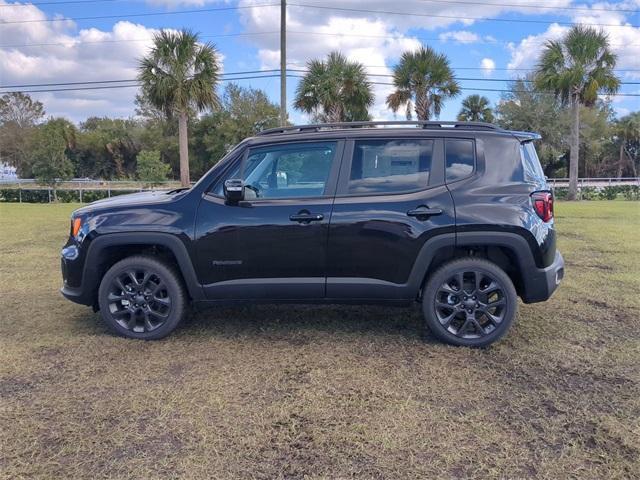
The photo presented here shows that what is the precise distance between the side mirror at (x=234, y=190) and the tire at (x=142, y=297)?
84cm

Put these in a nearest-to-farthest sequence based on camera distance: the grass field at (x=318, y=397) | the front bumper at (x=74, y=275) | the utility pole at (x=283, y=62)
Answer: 1. the grass field at (x=318, y=397)
2. the front bumper at (x=74, y=275)
3. the utility pole at (x=283, y=62)

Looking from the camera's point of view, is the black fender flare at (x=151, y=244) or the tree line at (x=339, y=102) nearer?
the black fender flare at (x=151, y=244)

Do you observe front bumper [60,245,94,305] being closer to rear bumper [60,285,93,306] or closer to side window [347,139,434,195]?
rear bumper [60,285,93,306]

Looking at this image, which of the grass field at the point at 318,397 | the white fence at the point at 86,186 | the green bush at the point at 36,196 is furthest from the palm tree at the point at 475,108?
the grass field at the point at 318,397

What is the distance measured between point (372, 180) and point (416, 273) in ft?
2.75

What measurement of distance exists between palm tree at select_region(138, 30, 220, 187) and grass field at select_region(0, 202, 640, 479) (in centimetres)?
1814

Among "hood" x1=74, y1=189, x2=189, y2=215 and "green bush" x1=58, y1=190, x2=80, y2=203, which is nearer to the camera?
"hood" x1=74, y1=189, x2=189, y2=215

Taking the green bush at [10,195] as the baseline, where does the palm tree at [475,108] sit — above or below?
above

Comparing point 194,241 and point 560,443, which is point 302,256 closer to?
point 194,241

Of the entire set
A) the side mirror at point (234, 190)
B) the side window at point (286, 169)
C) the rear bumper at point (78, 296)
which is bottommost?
the rear bumper at point (78, 296)

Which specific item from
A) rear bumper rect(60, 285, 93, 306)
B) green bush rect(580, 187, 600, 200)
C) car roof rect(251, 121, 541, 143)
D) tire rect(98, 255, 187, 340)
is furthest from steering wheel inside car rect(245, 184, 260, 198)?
green bush rect(580, 187, 600, 200)

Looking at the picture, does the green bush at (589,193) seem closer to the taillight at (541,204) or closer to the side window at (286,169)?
the taillight at (541,204)

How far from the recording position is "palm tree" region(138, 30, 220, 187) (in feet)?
70.9

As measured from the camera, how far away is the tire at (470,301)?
4.05 meters
